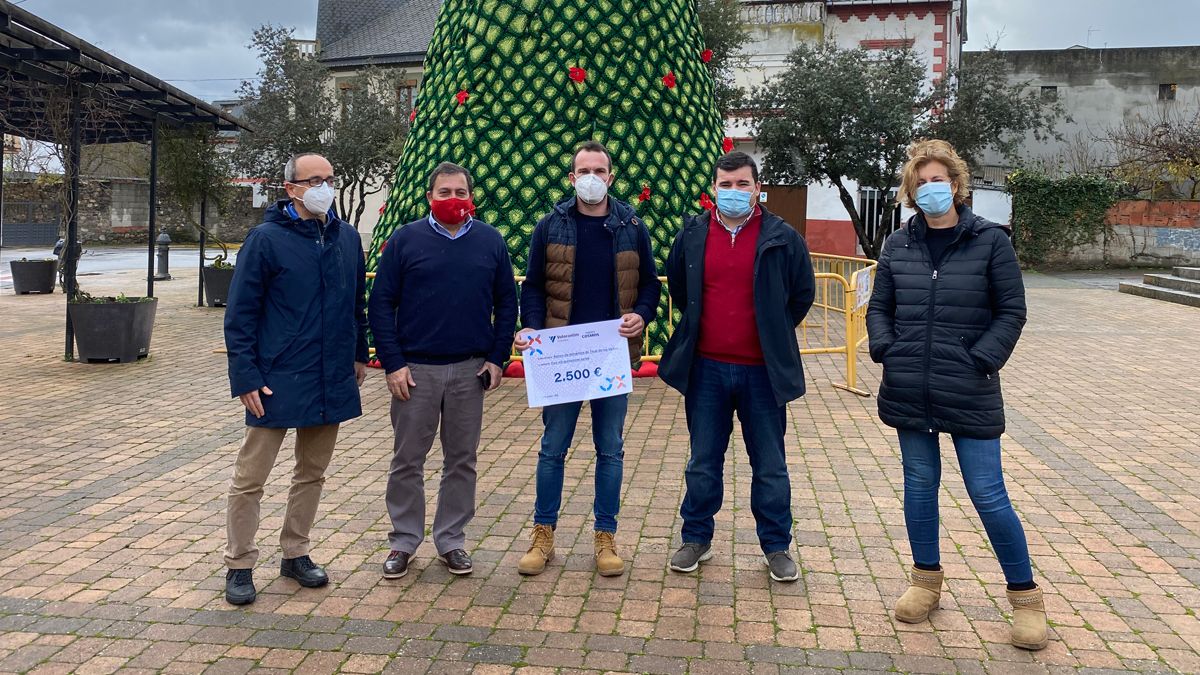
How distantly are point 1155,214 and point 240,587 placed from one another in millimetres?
26201

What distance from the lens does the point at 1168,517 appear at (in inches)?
193

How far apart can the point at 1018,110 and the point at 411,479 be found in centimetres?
1868

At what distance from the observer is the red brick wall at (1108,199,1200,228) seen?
24172mm

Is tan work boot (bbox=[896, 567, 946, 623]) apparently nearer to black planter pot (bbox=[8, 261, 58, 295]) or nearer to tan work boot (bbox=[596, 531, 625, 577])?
tan work boot (bbox=[596, 531, 625, 577])

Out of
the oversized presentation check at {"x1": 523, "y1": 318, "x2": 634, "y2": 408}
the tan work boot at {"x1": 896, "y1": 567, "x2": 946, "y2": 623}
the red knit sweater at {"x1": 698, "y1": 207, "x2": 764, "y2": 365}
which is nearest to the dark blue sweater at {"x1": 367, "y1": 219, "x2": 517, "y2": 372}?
the oversized presentation check at {"x1": 523, "y1": 318, "x2": 634, "y2": 408}

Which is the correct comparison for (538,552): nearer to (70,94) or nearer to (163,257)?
(70,94)

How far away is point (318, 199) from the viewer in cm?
365

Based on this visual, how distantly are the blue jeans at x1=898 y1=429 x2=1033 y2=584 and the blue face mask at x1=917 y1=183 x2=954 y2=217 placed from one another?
0.81 meters

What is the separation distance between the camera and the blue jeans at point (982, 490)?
11.2 feet

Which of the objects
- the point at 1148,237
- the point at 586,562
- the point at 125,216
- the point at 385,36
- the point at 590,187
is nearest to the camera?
the point at 590,187

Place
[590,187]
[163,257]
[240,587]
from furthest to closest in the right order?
[163,257] < [590,187] < [240,587]

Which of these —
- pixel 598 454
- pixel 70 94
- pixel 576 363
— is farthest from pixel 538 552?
pixel 70 94

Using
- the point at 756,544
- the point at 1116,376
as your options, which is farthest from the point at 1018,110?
the point at 756,544

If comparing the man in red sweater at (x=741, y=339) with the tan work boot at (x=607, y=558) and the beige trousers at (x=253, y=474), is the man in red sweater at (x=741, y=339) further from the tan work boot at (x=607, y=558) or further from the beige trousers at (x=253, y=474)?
the beige trousers at (x=253, y=474)
